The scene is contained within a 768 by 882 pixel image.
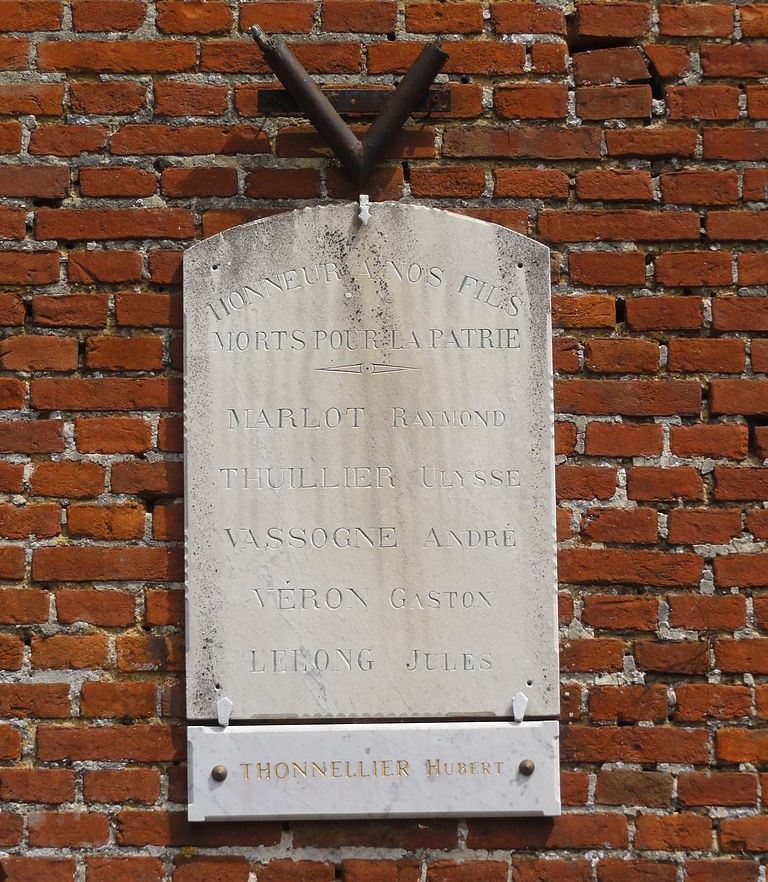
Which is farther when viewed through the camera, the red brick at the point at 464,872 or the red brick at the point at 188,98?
the red brick at the point at 188,98

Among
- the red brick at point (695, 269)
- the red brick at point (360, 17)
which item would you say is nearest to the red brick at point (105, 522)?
the red brick at point (360, 17)

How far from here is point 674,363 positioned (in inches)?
113

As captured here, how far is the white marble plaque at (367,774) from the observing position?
105 inches

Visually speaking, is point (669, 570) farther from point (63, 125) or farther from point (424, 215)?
point (63, 125)

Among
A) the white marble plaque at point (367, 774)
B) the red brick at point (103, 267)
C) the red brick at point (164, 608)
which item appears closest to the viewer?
the white marble plaque at point (367, 774)

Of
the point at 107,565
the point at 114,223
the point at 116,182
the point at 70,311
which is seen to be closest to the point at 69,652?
the point at 107,565

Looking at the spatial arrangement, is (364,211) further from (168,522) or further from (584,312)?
(168,522)

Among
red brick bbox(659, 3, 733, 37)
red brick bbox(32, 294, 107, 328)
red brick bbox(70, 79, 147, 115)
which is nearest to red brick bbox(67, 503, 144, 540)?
red brick bbox(32, 294, 107, 328)

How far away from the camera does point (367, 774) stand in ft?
8.79

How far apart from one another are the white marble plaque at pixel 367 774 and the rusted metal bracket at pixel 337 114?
1.38 m

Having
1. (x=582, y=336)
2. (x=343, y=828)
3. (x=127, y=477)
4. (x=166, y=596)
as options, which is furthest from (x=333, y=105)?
(x=343, y=828)

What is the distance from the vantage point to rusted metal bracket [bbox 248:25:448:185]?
277cm

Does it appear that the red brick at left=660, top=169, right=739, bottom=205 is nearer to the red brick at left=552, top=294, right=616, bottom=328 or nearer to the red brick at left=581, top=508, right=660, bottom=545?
the red brick at left=552, top=294, right=616, bottom=328

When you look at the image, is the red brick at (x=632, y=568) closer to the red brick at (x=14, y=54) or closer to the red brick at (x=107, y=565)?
the red brick at (x=107, y=565)
